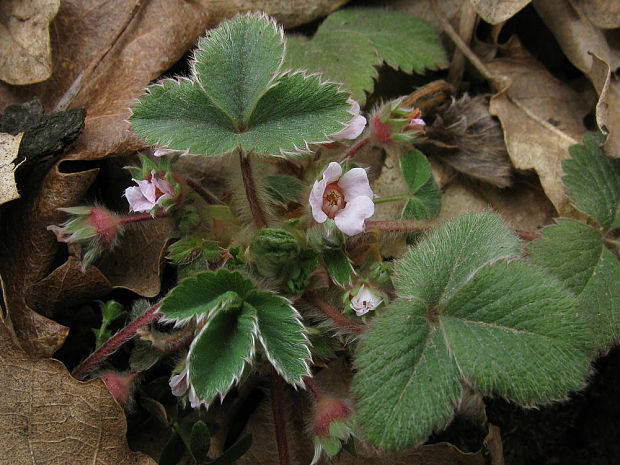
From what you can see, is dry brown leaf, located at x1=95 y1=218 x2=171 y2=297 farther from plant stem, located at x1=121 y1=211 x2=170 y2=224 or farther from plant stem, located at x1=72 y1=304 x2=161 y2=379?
plant stem, located at x1=72 y1=304 x2=161 y2=379

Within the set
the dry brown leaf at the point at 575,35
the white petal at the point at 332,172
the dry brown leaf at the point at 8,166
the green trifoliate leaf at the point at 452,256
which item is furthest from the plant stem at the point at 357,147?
the dry brown leaf at the point at 8,166

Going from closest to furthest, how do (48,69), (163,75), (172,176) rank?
(172,176)
(48,69)
(163,75)

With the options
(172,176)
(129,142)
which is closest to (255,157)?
(172,176)

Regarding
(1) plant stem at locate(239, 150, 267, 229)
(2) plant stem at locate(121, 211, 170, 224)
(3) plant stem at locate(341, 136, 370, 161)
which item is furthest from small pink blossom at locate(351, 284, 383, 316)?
(2) plant stem at locate(121, 211, 170, 224)

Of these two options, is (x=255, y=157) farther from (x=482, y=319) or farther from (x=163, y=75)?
(x=482, y=319)

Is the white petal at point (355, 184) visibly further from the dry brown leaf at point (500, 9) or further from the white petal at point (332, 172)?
the dry brown leaf at point (500, 9)
